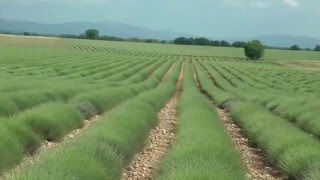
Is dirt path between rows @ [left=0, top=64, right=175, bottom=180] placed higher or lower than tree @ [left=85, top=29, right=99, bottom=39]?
higher

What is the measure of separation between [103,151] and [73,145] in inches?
22.2

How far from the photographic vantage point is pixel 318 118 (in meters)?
13.8

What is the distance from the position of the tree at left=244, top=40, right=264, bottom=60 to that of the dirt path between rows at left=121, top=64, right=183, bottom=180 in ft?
342

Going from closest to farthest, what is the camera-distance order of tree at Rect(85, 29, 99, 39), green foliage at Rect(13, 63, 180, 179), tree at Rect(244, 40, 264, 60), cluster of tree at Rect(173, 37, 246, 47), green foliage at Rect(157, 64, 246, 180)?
1. green foliage at Rect(13, 63, 180, 179)
2. green foliage at Rect(157, 64, 246, 180)
3. tree at Rect(244, 40, 264, 60)
4. cluster of tree at Rect(173, 37, 246, 47)
5. tree at Rect(85, 29, 99, 39)

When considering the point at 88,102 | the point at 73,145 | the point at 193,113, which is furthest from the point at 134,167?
the point at 88,102

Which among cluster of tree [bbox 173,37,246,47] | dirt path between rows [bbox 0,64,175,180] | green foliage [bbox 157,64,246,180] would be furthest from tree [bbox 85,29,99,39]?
green foliage [bbox 157,64,246,180]

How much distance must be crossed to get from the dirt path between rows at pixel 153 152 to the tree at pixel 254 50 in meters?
104

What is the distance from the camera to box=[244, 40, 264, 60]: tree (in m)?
119

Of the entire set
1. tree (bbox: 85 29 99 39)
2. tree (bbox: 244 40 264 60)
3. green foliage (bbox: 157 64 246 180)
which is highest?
green foliage (bbox: 157 64 246 180)

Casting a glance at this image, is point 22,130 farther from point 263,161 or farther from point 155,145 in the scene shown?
point 263,161

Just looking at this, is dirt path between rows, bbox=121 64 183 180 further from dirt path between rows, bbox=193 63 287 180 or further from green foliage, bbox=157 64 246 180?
dirt path between rows, bbox=193 63 287 180

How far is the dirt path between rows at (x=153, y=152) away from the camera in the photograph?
8914 mm

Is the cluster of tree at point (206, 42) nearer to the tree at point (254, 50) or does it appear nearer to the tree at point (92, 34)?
the tree at point (92, 34)

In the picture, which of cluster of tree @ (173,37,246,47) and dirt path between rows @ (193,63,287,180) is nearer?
dirt path between rows @ (193,63,287,180)
